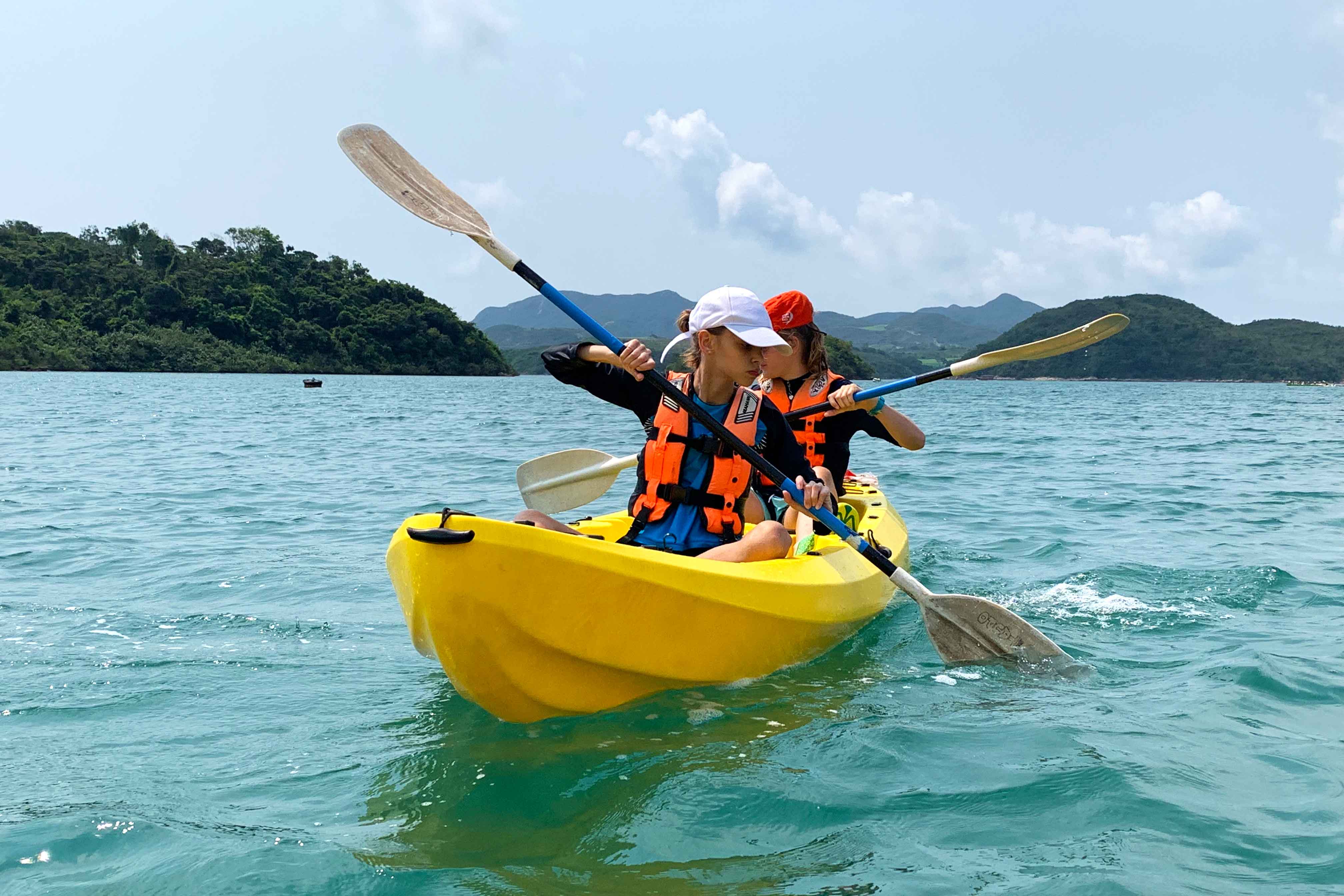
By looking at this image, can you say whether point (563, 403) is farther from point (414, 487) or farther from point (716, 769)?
point (716, 769)

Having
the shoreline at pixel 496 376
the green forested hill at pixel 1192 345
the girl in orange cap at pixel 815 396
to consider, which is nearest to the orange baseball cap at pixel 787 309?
the girl in orange cap at pixel 815 396

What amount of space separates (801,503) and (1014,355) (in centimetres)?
225

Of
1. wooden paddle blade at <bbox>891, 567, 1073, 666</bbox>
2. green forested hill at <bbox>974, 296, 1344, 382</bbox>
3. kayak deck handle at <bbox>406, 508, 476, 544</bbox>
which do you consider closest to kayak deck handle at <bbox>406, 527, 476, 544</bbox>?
kayak deck handle at <bbox>406, 508, 476, 544</bbox>

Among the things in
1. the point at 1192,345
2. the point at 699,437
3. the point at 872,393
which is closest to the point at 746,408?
the point at 699,437

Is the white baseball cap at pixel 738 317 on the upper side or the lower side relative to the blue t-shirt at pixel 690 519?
upper

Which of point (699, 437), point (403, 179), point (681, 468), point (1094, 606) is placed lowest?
point (1094, 606)

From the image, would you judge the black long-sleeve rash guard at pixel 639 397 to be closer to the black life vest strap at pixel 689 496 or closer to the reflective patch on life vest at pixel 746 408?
the reflective patch on life vest at pixel 746 408

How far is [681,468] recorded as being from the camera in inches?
146

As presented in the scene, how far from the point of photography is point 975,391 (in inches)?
2682

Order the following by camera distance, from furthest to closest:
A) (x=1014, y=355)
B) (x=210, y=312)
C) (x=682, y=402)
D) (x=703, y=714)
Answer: (x=210, y=312) → (x=1014, y=355) → (x=682, y=402) → (x=703, y=714)

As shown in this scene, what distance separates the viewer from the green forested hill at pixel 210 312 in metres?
64.1

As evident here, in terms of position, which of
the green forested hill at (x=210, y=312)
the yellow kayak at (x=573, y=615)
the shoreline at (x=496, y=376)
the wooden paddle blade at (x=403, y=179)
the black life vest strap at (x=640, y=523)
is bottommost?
the yellow kayak at (x=573, y=615)

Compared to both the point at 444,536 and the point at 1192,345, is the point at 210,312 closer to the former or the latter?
the point at 444,536

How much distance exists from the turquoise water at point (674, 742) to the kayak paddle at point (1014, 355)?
3.79 ft
